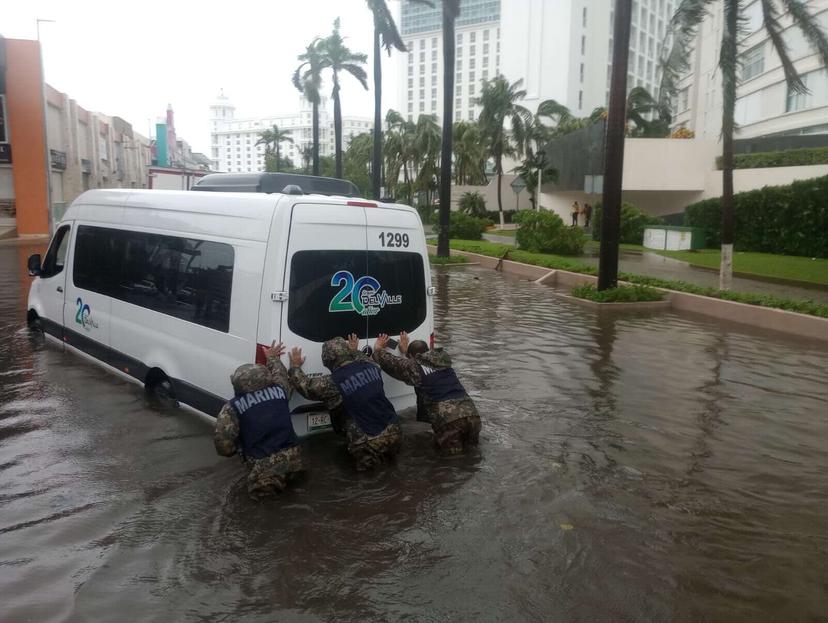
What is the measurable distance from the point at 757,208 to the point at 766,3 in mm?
11899

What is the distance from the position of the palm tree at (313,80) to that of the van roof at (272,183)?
1416 inches

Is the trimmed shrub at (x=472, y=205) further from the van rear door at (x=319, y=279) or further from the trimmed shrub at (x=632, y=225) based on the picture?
the van rear door at (x=319, y=279)

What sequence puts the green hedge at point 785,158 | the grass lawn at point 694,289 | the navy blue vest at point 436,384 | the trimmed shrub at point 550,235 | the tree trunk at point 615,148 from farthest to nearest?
the green hedge at point 785,158, the trimmed shrub at point 550,235, the tree trunk at point 615,148, the grass lawn at point 694,289, the navy blue vest at point 436,384

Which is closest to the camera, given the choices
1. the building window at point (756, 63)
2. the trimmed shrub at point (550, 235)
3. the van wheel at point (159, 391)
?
the van wheel at point (159, 391)

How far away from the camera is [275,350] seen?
5215mm

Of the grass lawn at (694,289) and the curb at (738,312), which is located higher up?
the grass lawn at (694,289)

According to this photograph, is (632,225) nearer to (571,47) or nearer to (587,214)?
(587,214)

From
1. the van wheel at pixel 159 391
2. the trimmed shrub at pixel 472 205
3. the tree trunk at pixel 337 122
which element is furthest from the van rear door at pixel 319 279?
the trimmed shrub at pixel 472 205

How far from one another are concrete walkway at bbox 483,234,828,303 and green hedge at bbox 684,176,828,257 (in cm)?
357

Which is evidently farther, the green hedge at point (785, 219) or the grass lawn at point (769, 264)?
the green hedge at point (785, 219)

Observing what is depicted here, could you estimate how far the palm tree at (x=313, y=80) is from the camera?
4481cm

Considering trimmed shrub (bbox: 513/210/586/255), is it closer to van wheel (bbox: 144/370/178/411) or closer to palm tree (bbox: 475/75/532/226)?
van wheel (bbox: 144/370/178/411)

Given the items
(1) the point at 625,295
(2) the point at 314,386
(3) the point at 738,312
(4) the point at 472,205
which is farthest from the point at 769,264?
(4) the point at 472,205

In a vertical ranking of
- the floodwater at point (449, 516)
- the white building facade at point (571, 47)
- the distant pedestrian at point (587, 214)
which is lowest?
the floodwater at point (449, 516)
